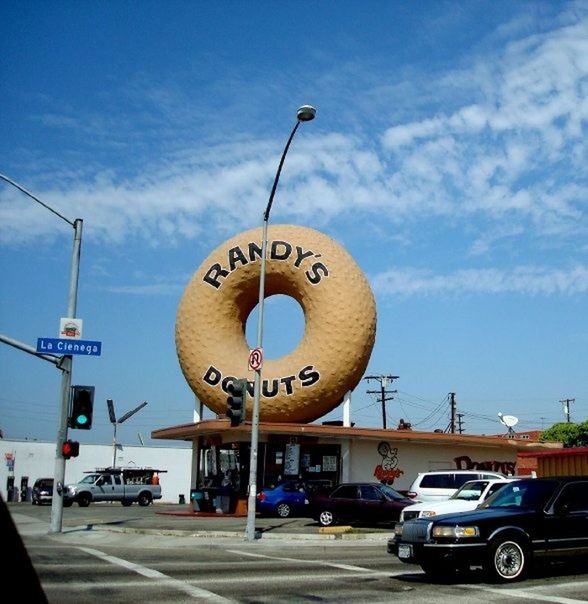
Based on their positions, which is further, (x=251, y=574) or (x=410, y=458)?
(x=410, y=458)

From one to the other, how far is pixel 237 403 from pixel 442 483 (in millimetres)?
6103

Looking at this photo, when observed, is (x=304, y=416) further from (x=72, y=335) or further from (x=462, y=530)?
(x=462, y=530)

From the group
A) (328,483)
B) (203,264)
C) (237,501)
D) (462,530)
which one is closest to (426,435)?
(328,483)

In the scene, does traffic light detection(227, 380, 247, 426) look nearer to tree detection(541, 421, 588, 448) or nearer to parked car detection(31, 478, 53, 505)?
parked car detection(31, 478, 53, 505)

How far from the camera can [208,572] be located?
1188 centimetres

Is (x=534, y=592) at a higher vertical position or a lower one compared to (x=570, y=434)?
lower

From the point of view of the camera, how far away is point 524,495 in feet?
38.3

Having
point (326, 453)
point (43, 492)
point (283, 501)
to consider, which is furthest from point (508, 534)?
point (43, 492)

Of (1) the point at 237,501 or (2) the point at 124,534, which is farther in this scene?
(1) the point at 237,501

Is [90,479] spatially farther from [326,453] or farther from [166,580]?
[166,580]

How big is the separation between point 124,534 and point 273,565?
26.8 feet

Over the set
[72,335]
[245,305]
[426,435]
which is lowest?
[426,435]

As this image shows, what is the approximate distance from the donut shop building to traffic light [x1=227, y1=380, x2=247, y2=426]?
714 centimetres

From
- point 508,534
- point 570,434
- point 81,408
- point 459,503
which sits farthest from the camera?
point 570,434
